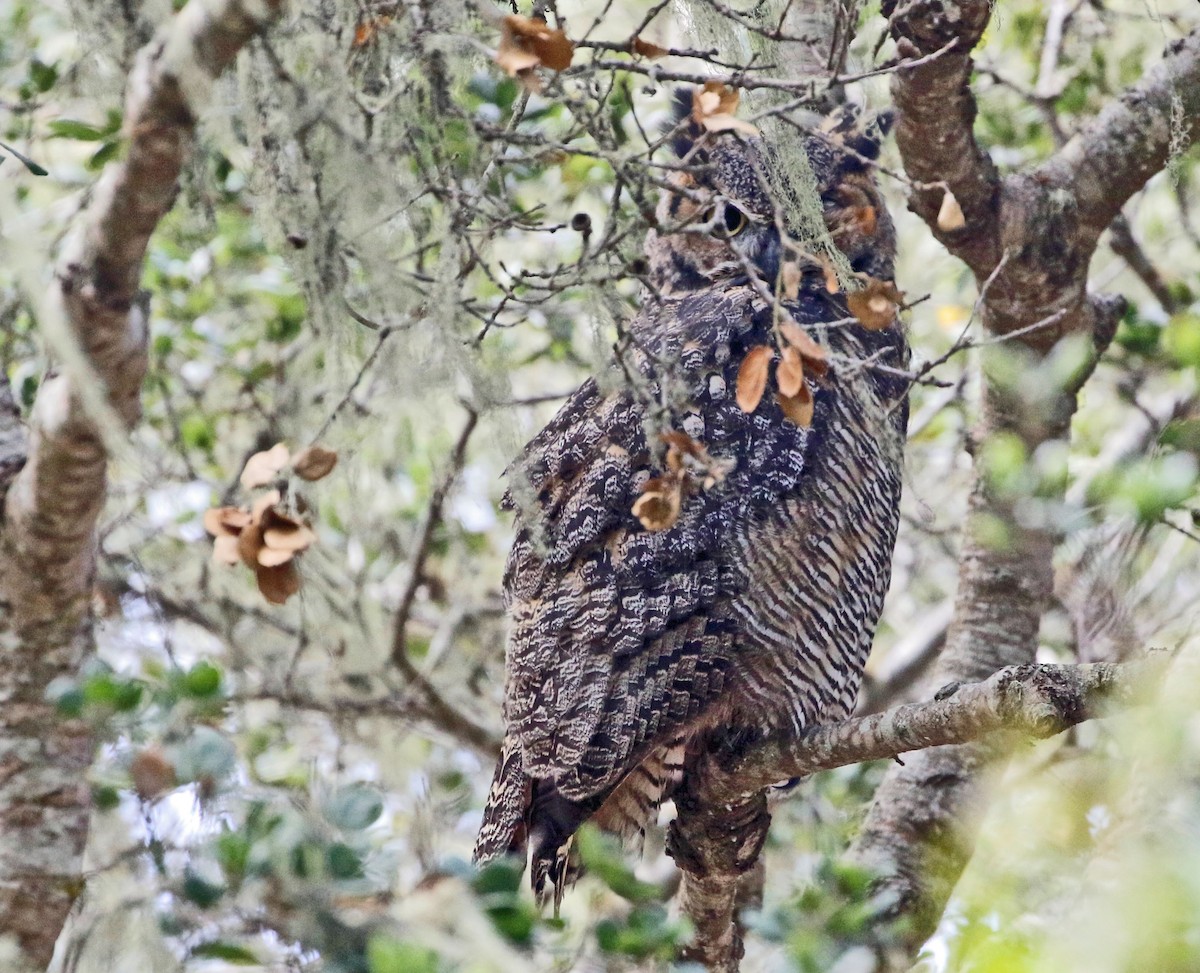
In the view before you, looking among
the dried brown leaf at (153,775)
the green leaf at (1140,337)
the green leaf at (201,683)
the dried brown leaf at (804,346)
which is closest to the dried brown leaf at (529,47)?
the dried brown leaf at (804,346)

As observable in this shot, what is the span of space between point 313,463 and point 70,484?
0.78 meters

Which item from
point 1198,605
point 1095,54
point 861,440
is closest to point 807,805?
point 861,440

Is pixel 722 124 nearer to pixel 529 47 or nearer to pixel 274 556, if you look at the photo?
pixel 529 47

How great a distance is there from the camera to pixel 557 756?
10.1ft

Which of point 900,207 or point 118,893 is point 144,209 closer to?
point 118,893

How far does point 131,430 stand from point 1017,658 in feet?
7.89

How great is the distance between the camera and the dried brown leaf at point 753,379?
2180 millimetres

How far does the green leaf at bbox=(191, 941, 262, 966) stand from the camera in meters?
1.72

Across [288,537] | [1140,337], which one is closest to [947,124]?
[1140,337]

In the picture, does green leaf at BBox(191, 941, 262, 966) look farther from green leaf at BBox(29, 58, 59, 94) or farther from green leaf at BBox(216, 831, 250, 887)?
green leaf at BBox(29, 58, 59, 94)

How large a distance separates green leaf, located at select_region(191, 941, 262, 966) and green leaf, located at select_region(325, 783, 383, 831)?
0.61 feet

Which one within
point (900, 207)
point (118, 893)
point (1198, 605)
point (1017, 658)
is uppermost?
point (900, 207)

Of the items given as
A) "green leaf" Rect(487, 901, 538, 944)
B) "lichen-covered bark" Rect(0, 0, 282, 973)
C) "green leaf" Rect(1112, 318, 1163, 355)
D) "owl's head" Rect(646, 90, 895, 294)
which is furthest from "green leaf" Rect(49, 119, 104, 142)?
"green leaf" Rect(1112, 318, 1163, 355)

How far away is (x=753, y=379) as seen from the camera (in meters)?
2.19
